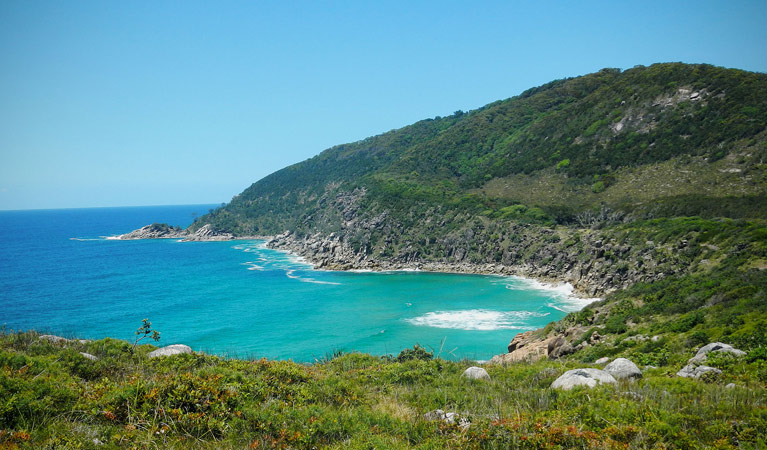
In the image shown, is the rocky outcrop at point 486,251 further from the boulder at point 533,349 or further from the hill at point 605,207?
the boulder at point 533,349

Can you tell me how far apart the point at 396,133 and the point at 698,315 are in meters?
157

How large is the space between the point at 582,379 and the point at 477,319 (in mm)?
33312

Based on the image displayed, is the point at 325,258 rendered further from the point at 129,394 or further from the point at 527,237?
the point at 129,394

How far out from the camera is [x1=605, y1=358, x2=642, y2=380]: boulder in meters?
11.4

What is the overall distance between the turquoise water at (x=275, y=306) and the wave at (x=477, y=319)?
0.38 feet

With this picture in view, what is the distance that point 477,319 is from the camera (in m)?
42.7

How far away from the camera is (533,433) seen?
737cm

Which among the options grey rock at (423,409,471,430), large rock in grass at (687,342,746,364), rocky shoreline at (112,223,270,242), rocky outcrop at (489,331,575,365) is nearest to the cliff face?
rocky outcrop at (489,331,575,365)

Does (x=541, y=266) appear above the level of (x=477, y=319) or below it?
above

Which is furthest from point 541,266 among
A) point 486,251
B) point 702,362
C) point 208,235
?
point 208,235

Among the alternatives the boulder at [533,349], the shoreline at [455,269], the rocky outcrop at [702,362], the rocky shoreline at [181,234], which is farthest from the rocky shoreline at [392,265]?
the rocky shoreline at [181,234]

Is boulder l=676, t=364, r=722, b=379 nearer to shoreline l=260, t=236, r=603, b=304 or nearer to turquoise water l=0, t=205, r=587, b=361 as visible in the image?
turquoise water l=0, t=205, r=587, b=361

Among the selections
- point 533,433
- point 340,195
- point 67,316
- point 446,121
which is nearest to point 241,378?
point 533,433

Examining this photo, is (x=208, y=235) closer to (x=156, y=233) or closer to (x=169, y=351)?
(x=156, y=233)
